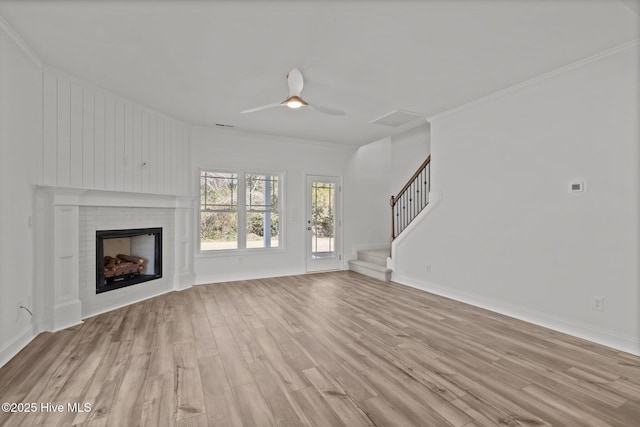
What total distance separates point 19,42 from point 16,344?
2.77 meters

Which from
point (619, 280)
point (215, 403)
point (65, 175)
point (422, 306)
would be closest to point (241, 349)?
point (215, 403)

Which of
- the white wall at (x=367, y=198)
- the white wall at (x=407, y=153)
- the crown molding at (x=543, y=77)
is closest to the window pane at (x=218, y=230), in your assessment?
the white wall at (x=367, y=198)

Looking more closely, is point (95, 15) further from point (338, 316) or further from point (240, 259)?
point (240, 259)

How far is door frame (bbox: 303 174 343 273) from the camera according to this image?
6.57 m

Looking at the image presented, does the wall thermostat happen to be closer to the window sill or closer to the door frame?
the door frame

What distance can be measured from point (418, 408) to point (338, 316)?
73.2 inches

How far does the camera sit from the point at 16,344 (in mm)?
2840

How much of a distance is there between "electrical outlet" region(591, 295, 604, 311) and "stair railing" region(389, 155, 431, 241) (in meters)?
3.01

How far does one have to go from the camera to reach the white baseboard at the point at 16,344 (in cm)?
264

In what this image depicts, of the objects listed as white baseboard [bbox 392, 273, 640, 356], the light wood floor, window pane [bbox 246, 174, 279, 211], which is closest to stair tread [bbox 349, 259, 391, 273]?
white baseboard [bbox 392, 273, 640, 356]

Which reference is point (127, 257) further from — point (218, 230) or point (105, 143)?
point (105, 143)

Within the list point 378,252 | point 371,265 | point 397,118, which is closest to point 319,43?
point 397,118

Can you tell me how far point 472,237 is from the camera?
→ 172 inches

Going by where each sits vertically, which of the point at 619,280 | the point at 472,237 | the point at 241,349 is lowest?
the point at 241,349
